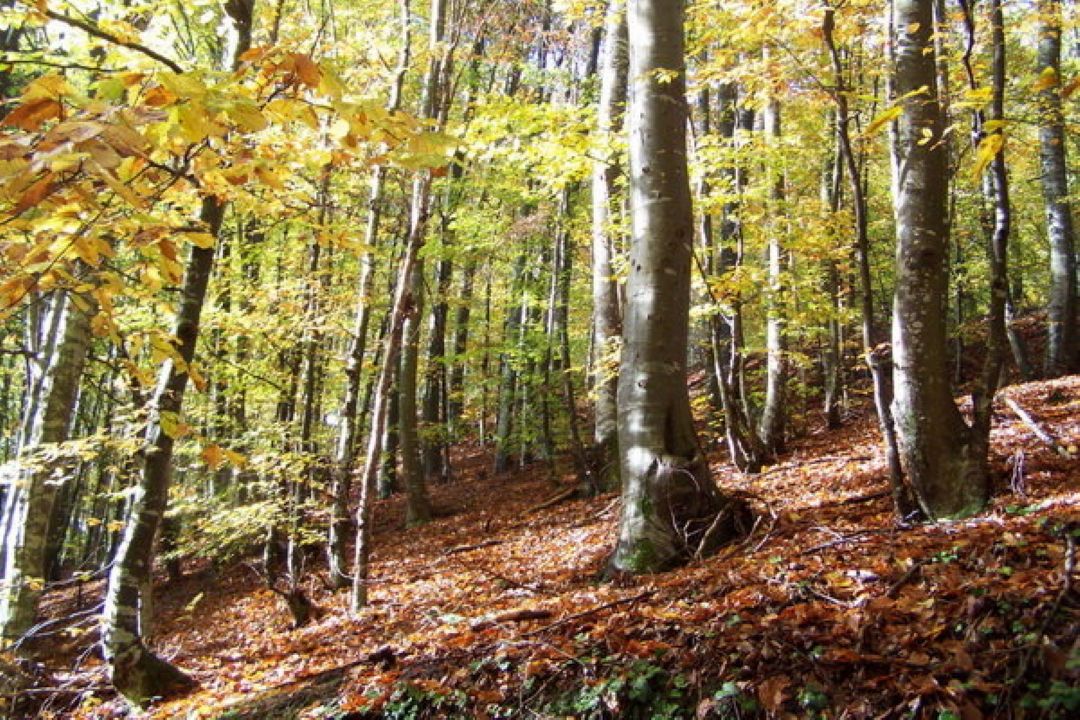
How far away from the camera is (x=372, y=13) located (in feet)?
37.7

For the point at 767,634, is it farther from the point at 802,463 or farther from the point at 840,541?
the point at 802,463

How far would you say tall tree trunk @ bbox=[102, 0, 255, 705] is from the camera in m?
5.07

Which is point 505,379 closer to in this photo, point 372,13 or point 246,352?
point 246,352

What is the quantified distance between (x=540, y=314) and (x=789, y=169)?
1016 centimetres

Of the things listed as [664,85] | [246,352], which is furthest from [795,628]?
[246,352]

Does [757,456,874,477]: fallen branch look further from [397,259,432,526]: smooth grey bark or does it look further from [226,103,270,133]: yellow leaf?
[226,103,270,133]: yellow leaf

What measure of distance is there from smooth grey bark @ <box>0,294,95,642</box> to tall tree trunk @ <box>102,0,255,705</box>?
1.44 metres

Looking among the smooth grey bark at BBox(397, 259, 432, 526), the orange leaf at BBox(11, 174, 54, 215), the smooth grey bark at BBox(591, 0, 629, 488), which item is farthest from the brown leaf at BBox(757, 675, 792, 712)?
the smooth grey bark at BBox(397, 259, 432, 526)

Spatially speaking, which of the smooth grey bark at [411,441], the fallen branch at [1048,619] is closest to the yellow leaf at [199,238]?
the fallen branch at [1048,619]

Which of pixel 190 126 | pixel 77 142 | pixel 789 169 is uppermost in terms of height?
pixel 789 169

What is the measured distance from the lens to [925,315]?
4617 millimetres

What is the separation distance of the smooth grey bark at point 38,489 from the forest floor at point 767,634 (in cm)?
99

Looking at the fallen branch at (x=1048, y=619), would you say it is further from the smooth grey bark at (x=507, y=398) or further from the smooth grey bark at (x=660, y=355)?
the smooth grey bark at (x=507, y=398)

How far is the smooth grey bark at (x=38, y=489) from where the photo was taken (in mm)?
6152
